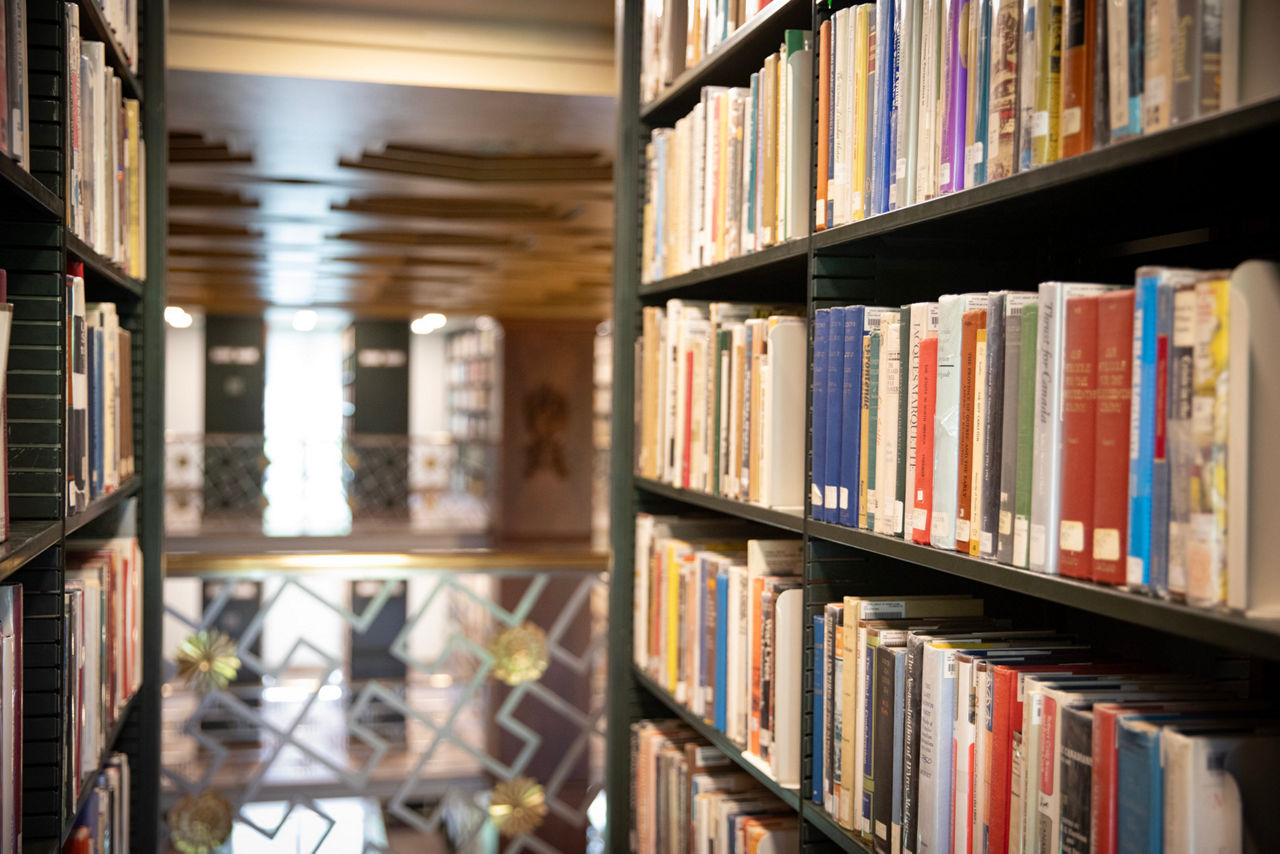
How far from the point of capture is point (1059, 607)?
1582mm

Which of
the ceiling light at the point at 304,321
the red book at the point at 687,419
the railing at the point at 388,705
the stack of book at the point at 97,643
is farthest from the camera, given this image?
the ceiling light at the point at 304,321

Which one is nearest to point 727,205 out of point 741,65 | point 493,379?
point 741,65

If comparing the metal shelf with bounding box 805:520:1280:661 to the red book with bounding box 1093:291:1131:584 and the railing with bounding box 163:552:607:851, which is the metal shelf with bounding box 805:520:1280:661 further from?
the railing with bounding box 163:552:607:851

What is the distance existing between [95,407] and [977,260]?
136cm

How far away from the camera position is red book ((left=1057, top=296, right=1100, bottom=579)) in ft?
3.16

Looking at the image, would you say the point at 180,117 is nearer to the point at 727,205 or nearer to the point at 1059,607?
the point at 727,205

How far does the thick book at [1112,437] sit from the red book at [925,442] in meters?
0.27

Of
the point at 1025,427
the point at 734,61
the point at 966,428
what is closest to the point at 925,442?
the point at 966,428

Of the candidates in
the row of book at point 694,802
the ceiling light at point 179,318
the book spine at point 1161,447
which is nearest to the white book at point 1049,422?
the book spine at point 1161,447

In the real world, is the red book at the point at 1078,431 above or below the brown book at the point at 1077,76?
below

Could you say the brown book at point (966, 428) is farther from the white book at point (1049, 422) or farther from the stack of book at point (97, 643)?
the stack of book at point (97, 643)

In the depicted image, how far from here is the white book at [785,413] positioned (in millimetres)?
1627

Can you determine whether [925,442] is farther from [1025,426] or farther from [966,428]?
[1025,426]

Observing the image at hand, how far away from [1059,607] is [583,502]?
28.6 feet
